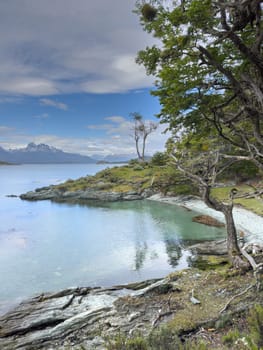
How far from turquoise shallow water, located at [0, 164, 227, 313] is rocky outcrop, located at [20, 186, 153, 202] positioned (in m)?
7.03

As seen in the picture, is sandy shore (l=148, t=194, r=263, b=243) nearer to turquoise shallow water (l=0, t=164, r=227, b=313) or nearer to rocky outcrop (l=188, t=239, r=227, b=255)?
turquoise shallow water (l=0, t=164, r=227, b=313)

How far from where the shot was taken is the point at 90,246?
1848 centimetres

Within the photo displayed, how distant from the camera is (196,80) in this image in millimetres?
8047

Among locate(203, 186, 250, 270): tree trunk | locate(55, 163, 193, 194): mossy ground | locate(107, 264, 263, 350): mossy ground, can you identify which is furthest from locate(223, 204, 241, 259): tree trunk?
locate(55, 163, 193, 194): mossy ground

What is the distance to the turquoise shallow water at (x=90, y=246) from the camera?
42.0ft

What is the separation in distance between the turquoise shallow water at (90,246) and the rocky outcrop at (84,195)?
7.03 m

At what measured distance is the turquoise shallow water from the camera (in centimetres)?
1280

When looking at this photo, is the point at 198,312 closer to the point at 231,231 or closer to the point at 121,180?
the point at 231,231

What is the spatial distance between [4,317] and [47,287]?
3300mm

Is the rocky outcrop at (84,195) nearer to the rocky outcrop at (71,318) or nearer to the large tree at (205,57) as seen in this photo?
the rocky outcrop at (71,318)

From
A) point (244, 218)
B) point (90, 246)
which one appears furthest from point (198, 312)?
point (244, 218)

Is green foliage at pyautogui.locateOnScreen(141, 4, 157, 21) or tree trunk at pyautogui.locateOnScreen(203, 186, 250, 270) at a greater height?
green foliage at pyautogui.locateOnScreen(141, 4, 157, 21)

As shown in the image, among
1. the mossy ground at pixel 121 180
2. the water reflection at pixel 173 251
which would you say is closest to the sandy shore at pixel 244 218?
the water reflection at pixel 173 251

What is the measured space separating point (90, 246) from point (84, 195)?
2594cm
